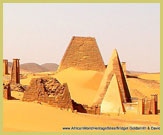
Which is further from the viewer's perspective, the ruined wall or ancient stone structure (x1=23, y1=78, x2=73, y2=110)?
the ruined wall

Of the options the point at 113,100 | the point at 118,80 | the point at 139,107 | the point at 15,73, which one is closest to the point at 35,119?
the point at 113,100

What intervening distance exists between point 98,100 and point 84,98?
9.21 m

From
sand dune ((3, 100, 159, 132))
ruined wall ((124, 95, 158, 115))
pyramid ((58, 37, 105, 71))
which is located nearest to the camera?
sand dune ((3, 100, 159, 132))

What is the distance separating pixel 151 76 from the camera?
63250mm

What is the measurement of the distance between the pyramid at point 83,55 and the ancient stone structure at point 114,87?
18933 mm

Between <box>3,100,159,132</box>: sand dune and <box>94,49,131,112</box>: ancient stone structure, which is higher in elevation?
<box>94,49,131,112</box>: ancient stone structure

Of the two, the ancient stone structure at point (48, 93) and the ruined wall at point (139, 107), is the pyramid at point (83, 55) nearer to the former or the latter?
the ruined wall at point (139, 107)

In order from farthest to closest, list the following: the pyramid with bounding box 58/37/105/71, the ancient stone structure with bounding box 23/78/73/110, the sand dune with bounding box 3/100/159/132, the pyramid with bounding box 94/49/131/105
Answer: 1. the pyramid with bounding box 58/37/105/71
2. the pyramid with bounding box 94/49/131/105
3. the ancient stone structure with bounding box 23/78/73/110
4. the sand dune with bounding box 3/100/159/132

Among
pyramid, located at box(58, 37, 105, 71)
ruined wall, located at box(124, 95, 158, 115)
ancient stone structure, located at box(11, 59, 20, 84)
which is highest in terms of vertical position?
pyramid, located at box(58, 37, 105, 71)

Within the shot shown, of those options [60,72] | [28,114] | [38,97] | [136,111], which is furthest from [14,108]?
[60,72]

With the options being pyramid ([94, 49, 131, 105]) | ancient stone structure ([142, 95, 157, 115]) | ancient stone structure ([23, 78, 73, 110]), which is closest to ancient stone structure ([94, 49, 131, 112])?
pyramid ([94, 49, 131, 105])

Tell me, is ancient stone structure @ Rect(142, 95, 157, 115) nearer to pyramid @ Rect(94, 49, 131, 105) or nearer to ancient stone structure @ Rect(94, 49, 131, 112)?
ancient stone structure @ Rect(94, 49, 131, 112)

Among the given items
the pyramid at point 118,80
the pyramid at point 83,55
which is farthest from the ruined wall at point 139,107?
the pyramid at point 83,55

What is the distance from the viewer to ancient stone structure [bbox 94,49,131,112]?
21938mm
